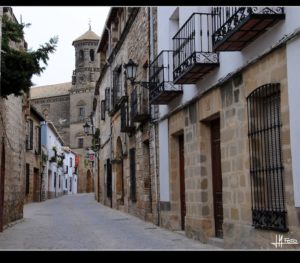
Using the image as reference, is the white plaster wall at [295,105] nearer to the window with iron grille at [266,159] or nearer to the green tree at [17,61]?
the window with iron grille at [266,159]

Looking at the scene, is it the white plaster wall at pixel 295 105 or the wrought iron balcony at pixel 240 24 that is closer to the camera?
the white plaster wall at pixel 295 105

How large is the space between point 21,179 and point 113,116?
21.2 feet

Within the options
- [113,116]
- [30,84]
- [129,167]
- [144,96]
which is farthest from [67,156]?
[30,84]

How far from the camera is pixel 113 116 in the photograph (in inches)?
816

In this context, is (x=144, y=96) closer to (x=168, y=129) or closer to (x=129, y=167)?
(x=168, y=129)

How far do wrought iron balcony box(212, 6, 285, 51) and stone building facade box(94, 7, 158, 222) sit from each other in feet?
17.1

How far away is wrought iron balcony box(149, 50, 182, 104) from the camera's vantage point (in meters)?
10.8

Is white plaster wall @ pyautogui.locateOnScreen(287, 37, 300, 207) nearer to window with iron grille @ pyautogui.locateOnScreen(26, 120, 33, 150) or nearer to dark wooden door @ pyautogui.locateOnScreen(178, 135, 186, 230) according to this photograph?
dark wooden door @ pyautogui.locateOnScreen(178, 135, 186, 230)

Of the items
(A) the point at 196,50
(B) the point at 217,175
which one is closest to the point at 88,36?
(A) the point at 196,50

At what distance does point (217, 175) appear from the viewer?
30.6 ft

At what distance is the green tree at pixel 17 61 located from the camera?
9461mm

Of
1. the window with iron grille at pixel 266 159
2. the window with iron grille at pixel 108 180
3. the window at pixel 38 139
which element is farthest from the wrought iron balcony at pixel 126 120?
the window at pixel 38 139

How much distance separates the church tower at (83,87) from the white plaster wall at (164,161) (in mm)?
51273

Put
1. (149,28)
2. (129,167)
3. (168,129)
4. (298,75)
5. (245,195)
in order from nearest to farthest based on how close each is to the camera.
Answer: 1. (298,75)
2. (245,195)
3. (168,129)
4. (149,28)
5. (129,167)
